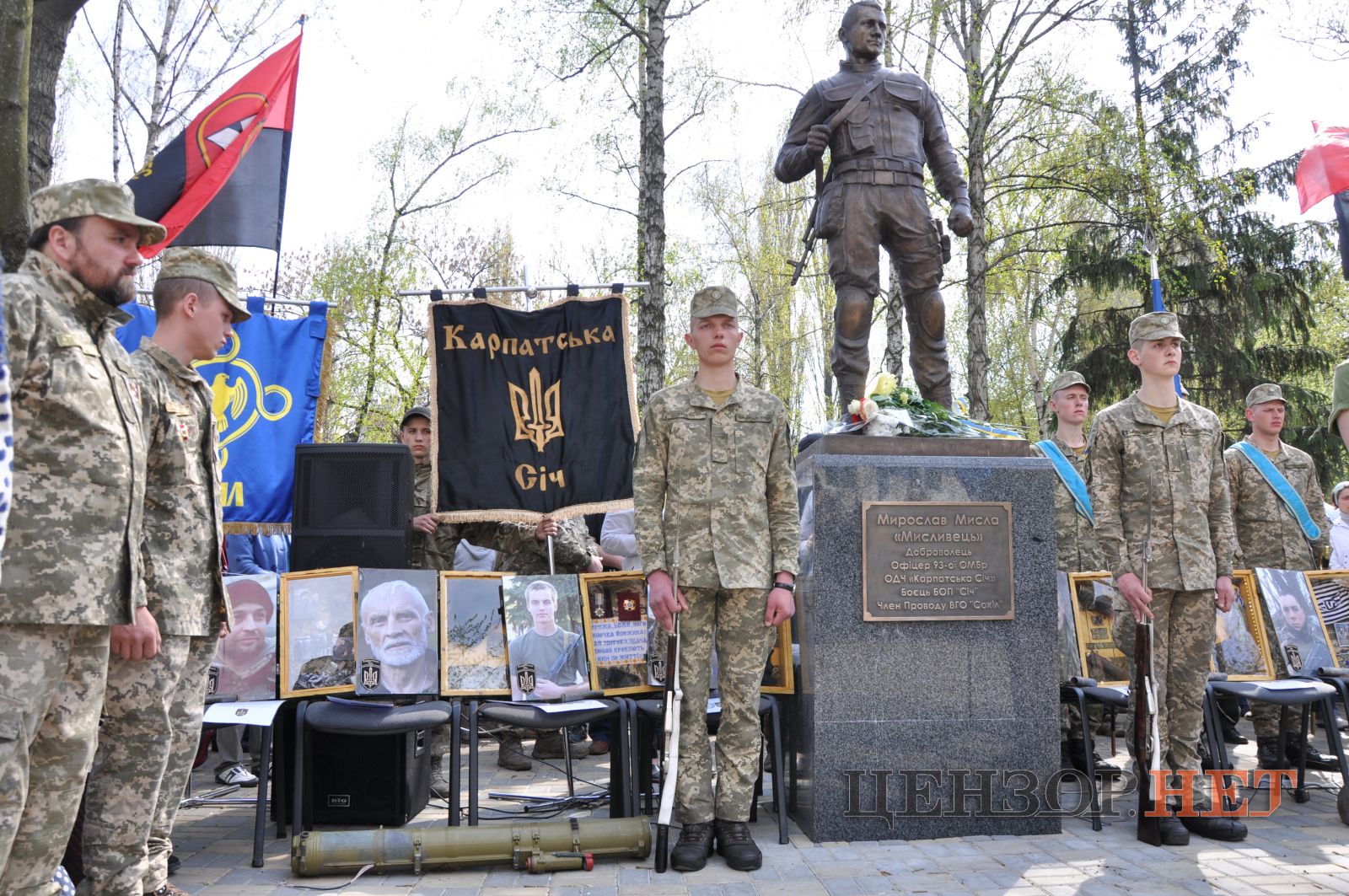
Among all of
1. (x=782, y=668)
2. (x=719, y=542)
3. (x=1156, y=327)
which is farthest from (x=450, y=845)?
(x=1156, y=327)

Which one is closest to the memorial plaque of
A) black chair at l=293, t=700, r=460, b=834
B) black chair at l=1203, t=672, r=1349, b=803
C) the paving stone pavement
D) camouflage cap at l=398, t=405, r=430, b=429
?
the paving stone pavement

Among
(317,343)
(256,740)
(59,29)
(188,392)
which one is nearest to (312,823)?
(256,740)

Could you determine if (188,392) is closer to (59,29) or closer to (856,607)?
(856,607)

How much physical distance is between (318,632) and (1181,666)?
4.31 meters

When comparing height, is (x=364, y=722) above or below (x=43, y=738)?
below

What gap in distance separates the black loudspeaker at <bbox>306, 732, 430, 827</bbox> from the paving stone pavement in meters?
0.27

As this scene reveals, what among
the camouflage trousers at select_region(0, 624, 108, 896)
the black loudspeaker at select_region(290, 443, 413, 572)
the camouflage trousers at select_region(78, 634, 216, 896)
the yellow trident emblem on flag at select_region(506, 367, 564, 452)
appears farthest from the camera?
the yellow trident emblem on flag at select_region(506, 367, 564, 452)

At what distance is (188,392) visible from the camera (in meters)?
4.06

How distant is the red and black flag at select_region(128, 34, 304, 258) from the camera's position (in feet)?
23.7

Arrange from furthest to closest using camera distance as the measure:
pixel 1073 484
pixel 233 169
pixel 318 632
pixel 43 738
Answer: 1. pixel 233 169
2. pixel 1073 484
3. pixel 318 632
4. pixel 43 738

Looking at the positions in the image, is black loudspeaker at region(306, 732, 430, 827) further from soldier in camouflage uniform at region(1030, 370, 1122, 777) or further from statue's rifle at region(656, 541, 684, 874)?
soldier in camouflage uniform at region(1030, 370, 1122, 777)

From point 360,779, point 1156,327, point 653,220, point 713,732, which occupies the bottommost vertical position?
point 360,779

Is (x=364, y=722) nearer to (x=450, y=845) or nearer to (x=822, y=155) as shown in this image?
(x=450, y=845)

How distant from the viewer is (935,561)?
5059mm
